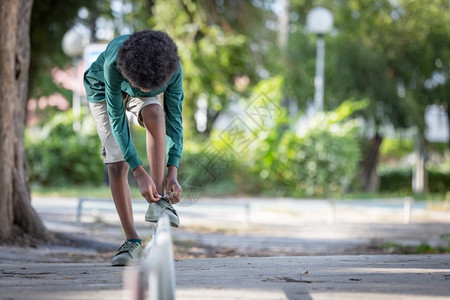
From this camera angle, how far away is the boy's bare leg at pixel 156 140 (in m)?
4.52

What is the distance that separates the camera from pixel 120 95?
14.5 feet

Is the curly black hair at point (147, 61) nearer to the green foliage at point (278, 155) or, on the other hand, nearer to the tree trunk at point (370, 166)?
the green foliage at point (278, 155)

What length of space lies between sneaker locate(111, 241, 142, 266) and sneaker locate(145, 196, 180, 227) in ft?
1.54

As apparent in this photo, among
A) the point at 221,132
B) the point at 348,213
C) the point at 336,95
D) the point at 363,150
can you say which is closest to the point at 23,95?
the point at 348,213

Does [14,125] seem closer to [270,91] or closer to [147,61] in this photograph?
[147,61]

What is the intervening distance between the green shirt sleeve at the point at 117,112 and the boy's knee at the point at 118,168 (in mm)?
404

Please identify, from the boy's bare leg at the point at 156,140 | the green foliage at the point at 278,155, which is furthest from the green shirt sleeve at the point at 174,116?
the green foliage at the point at 278,155

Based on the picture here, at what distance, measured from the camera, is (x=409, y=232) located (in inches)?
413

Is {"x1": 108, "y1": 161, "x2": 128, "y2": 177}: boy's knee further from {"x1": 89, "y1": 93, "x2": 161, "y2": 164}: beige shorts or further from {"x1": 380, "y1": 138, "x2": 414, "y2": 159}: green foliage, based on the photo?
{"x1": 380, "y1": 138, "x2": 414, "y2": 159}: green foliage

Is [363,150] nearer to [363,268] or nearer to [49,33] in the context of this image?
[49,33]

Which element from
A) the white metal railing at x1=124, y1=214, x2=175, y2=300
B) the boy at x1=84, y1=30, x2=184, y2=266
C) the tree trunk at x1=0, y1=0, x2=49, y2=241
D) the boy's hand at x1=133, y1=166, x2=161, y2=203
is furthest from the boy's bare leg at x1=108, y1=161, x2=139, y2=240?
the tree trunk at x1=0, y1=0, x2=49, y2=241

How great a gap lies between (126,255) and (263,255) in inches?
120

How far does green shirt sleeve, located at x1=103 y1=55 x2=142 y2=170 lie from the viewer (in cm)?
435

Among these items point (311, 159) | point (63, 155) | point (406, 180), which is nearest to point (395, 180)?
point (406, 180)
